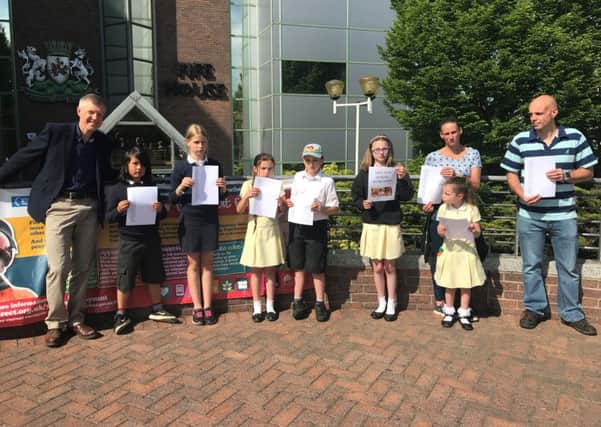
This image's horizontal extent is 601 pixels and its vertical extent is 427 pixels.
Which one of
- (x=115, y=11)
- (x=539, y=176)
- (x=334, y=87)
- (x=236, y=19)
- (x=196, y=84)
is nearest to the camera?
(x=539, y=176)

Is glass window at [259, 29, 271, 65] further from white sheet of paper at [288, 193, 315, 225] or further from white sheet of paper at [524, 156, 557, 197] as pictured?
white sheet of paper at [524, 156, 557, 197]

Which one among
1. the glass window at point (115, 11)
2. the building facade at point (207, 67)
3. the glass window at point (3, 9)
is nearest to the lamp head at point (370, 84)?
the building facade at point (207, 67)

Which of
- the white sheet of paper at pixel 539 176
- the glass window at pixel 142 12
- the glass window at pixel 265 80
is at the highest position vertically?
the glass window at pixel 142 12

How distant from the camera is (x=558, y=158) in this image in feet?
14.6

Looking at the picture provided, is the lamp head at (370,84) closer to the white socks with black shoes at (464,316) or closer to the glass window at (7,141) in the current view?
the white socks with black shoes at (464,316)

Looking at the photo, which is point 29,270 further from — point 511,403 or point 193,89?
point 193,89

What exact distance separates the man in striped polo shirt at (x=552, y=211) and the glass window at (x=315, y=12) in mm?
19772

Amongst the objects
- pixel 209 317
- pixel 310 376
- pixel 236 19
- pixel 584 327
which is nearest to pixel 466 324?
pixel 584 327

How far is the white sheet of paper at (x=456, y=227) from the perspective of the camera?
15.1 feet

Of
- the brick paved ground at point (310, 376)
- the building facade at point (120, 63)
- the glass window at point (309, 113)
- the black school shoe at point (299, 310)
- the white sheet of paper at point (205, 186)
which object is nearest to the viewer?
the brick paved ground at point (310, 376)

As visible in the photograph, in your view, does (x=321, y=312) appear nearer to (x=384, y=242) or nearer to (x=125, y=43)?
(x=384, y=242)

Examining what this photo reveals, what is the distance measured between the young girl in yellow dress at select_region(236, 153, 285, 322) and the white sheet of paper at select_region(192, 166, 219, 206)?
31 centimetres

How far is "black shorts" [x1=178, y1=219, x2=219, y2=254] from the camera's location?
186 inches

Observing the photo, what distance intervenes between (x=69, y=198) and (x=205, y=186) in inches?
46.6
